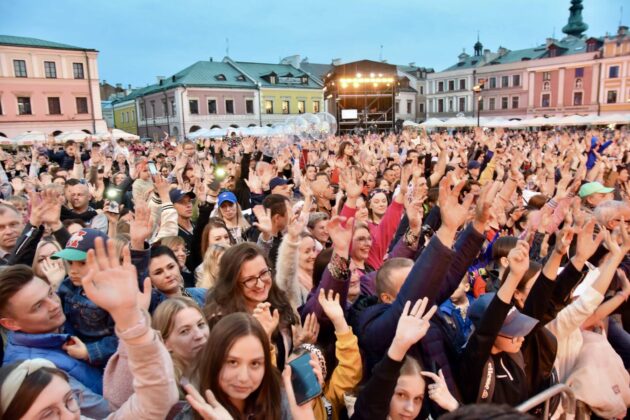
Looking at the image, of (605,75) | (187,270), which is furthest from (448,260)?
(605,75)

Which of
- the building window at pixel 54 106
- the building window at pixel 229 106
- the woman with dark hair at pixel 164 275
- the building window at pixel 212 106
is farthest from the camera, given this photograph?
the building window at pixel 229 106

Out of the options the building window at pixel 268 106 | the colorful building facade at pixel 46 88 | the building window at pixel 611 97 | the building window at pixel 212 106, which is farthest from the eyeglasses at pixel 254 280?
the building window at pixel 611 97

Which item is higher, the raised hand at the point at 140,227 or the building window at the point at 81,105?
the building window at the point at 81,105

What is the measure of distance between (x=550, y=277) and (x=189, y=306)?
221cm

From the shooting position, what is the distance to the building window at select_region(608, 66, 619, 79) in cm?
4726

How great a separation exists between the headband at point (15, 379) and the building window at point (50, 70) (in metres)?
45.5

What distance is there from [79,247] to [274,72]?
49.8 metres

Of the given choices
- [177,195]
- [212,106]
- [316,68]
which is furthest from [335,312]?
[316,68]

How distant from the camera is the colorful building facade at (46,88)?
37594mm

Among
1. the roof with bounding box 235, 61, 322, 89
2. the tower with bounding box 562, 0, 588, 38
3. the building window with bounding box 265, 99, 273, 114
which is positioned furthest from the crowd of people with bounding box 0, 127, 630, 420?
the tower with bounding box 562, 0, 588, 38

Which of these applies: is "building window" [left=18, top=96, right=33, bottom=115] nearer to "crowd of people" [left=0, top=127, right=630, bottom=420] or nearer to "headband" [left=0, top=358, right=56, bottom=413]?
"crowd of people" [left=0, top=127, right=630, bottom=420]

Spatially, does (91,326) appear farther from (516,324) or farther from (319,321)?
(516,324)

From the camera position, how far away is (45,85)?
39.2 metres

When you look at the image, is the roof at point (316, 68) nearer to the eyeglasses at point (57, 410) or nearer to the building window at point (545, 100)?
the building window at point (545, 100)
